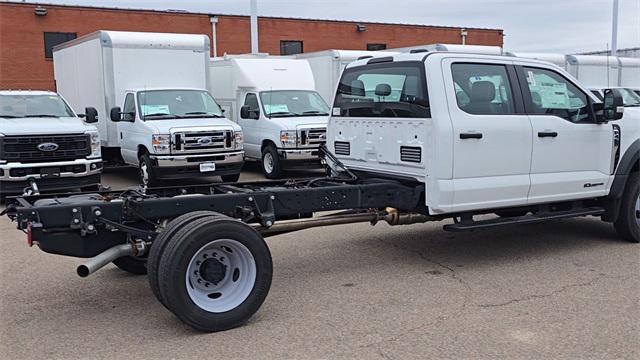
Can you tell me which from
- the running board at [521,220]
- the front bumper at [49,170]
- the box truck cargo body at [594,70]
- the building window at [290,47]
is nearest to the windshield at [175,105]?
the front bumper at [49,170]

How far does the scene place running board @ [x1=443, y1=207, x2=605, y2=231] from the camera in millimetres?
6126

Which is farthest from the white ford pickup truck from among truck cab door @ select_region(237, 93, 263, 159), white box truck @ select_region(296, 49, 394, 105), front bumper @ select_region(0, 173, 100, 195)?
white box truck @ select_region(296, 49, 394, 105)

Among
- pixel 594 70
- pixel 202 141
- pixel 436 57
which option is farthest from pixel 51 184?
pixel 594 70

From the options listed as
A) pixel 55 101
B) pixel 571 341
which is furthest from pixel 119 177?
pixel 571 341

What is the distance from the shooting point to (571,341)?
4.50 metres

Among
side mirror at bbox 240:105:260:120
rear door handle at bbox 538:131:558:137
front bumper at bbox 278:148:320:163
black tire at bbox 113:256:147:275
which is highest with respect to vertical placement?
side mirror at bbox 240:105:260:120

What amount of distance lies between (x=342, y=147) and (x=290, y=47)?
91.0 ft

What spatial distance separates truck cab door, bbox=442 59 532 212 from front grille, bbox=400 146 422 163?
356mm

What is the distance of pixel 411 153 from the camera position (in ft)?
20.3

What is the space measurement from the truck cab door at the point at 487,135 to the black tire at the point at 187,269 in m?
2.13

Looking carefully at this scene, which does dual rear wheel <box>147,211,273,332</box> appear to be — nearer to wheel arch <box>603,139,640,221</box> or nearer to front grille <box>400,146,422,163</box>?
front grille <box>400,146,422,163</box>

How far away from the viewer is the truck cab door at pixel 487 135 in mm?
6000

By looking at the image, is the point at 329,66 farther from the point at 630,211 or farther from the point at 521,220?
the point at 521,220

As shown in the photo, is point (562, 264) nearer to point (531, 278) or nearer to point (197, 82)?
point (531, 278)
